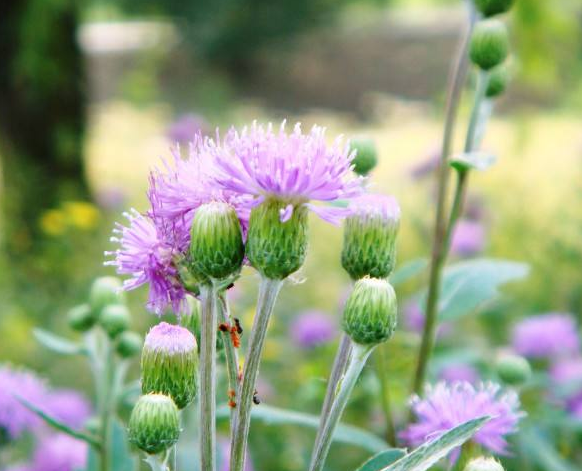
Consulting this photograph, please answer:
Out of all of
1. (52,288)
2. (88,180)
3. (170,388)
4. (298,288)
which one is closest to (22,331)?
(52,288)

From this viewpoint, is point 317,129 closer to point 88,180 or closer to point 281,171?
point 281,171

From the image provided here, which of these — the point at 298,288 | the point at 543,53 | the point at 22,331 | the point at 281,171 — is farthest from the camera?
the point at 298,288

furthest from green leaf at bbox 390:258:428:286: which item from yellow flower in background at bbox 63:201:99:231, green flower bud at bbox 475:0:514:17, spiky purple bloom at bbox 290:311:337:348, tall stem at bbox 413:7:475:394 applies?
yellow flower in background at bbox 63:201:99:231

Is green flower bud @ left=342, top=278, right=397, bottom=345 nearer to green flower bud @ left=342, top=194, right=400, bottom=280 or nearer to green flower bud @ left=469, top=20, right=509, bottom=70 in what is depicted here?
green flower bud @ left=342, top=194, right=400, bottom=280

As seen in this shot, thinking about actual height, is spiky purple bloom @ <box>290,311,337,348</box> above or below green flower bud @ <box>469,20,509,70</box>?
below

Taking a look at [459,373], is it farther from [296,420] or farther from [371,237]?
[371,237]

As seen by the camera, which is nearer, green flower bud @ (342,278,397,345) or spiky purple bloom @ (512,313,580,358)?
green flower bud @ (342,278,397,345)
